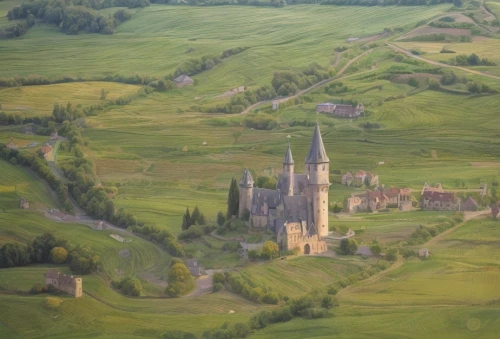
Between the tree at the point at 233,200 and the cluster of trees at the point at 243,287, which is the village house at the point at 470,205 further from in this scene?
the cluster of trees at the point at 243,287

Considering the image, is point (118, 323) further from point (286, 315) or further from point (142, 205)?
point (142, 205)

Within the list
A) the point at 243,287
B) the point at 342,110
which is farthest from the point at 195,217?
the point at 342,110

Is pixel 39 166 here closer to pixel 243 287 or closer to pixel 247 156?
pixel 247 156

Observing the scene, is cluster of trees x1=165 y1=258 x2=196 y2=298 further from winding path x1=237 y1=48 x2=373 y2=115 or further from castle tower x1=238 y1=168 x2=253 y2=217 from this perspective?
winding path x1=237 y1=48 x2=373 y2=115

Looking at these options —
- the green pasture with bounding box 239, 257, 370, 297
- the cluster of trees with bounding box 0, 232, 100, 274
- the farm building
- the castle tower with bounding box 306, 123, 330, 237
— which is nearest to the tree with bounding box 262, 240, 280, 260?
the green pasture with bounding box 239, 257, 370, 297

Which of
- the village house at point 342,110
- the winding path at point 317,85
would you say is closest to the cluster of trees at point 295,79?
the winding path at point 317,85

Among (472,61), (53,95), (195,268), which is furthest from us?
(53,95)
